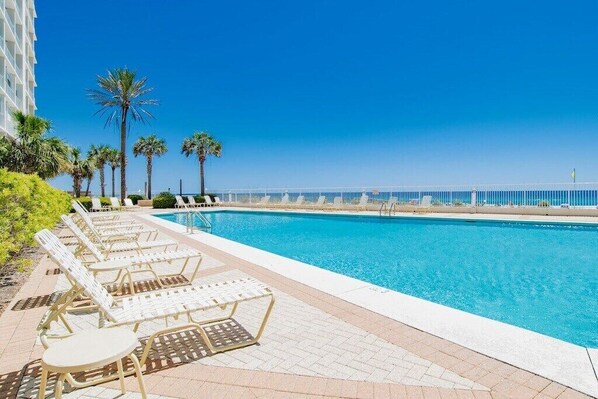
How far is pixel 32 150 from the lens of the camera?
1691 centimetres

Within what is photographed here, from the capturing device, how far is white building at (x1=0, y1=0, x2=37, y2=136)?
67.4 ft

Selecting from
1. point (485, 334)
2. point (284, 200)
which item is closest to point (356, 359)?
point (485, 334)

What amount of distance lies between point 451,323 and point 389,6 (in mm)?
25700

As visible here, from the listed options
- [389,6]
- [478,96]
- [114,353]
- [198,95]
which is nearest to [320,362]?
[114,353]

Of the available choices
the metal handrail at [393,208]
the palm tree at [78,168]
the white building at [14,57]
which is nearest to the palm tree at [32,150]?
the white building at [14,57]

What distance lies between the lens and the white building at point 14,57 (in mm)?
20547

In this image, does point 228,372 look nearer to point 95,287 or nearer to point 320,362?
point 320,362

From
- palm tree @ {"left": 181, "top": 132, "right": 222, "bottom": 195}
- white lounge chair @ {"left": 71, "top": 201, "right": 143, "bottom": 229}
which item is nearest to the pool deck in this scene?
white lounge chair @ {"left": 71, "top": 201, "right": 143, "bottom": 229}

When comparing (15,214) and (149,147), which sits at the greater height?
(149,147)

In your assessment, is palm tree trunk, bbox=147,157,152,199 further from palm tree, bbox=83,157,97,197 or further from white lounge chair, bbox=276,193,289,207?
white lounge chair, bbox=276,193,289,207

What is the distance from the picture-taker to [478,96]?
3244cm

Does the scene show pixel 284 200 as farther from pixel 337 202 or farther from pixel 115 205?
pixel 115 205

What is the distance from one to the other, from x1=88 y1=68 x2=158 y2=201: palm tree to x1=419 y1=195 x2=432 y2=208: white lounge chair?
65.9ft

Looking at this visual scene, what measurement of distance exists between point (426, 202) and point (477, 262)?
10194 millimetres
